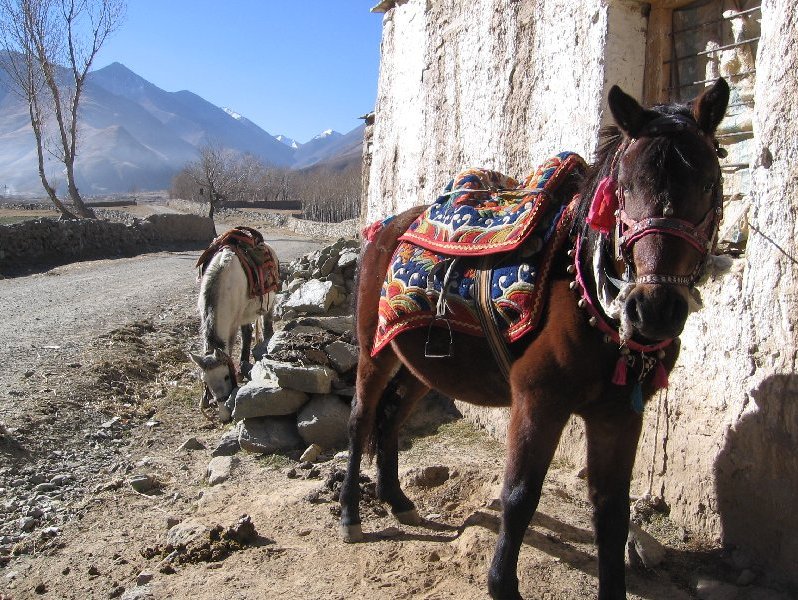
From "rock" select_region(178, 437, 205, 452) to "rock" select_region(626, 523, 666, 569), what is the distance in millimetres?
3680

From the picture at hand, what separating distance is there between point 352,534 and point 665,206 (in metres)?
2.44

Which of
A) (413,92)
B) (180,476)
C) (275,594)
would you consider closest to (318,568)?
(275,594)

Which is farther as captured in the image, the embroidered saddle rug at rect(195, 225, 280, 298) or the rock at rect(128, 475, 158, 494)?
the embroidered saddle rug at rect(195, 225, 280, 298)

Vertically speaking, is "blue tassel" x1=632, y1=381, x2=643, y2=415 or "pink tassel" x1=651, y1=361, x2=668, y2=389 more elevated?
"pink tassel" x1=651, y1=361, x2=668, y2=389

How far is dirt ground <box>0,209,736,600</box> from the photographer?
3006mm

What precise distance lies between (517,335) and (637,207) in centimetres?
68

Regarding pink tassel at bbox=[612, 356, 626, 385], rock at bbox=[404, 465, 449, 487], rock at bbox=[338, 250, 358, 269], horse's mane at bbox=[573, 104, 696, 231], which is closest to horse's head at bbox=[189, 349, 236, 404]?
rock at bbox=[404, 465, 449, 487]

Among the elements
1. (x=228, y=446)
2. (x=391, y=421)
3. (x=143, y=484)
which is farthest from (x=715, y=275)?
(x=143, y=484)

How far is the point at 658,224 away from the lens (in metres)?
1.92

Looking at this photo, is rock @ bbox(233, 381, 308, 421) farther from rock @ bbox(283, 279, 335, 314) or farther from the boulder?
rock @ bbox(283, 279, 335, 314)

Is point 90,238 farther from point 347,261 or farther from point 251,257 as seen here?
point 251,257

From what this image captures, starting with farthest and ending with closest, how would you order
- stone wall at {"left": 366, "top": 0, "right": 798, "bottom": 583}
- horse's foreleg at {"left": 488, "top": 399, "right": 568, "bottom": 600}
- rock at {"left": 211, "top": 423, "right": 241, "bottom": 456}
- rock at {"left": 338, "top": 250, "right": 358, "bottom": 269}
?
rock at {"left": 338, "top": 250, "right": 358, "bottom": 269}, rock at {"left": 211, "top": 423, "right": 241, "bottom": 456}, stone wall at {"left": 366, "top": 0, "right": 798, "bottom": 583}, horse's foreleg at {"left": 488, "top": 399, "right": 568, "bottom": 600}

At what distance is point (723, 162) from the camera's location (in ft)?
12.7

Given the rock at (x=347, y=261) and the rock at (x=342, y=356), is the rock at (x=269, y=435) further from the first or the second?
the rock at (x=347, y=261)
